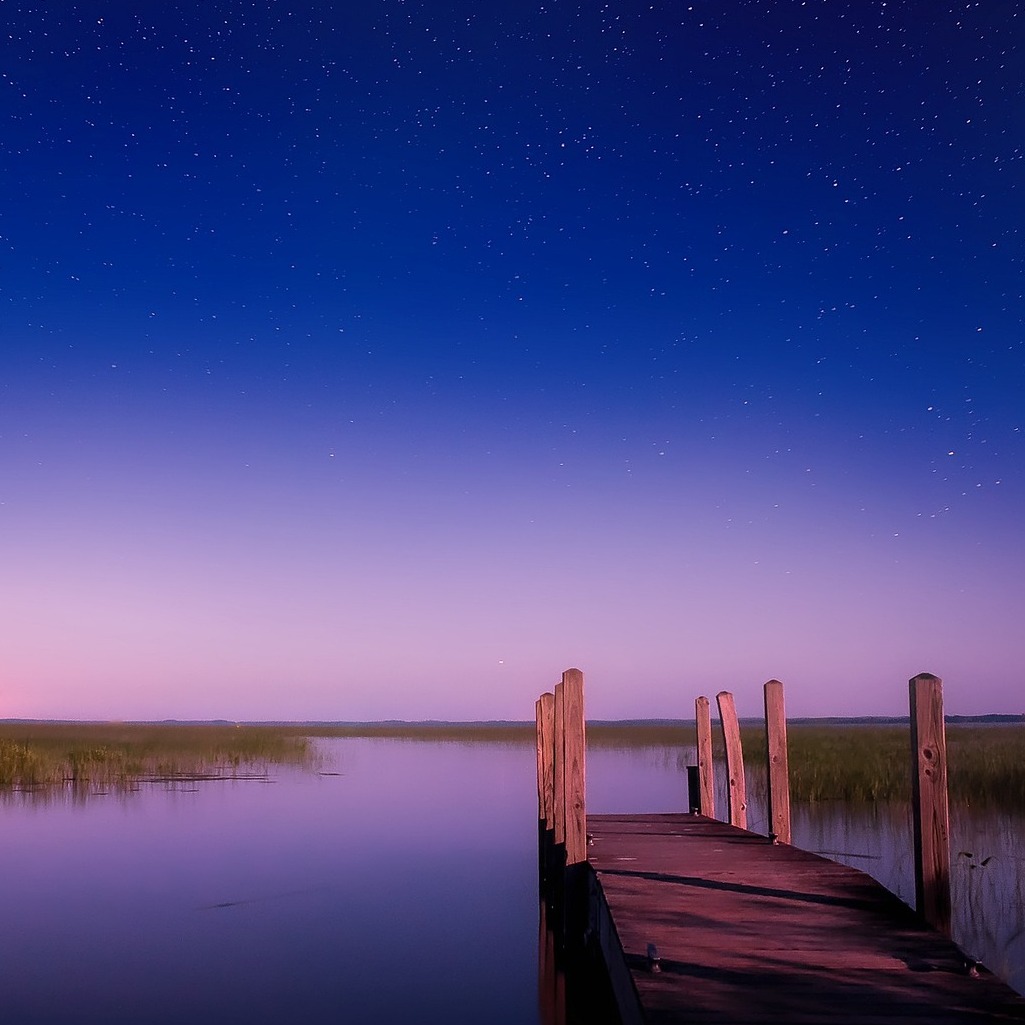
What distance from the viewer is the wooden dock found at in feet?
19.7

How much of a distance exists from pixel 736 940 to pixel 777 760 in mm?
4795

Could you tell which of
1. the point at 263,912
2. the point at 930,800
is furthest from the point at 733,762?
the point at 263,912

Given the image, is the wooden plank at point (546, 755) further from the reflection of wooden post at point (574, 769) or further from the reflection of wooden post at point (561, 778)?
the reflection of wooden post at point (574, 769)

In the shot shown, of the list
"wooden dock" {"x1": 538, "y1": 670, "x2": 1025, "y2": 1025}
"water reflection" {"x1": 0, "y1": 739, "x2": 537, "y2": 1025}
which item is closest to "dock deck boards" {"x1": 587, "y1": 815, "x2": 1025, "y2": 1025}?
"wooden dock" {"x1": 538, "y1": 670, "x2": 1025, "y2": 1025}

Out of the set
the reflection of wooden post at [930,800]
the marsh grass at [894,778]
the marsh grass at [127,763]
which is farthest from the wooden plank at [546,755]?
the marsh grass at [127,763]

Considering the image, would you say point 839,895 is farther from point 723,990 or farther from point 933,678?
point 723,990

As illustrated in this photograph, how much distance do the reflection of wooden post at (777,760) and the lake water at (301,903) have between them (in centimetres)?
245

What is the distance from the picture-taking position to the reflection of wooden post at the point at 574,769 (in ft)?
35.9

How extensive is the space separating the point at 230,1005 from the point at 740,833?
661cm

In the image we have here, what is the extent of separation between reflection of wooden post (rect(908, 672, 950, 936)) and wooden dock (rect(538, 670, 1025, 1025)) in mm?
278

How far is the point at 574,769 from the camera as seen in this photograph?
36.3 feet

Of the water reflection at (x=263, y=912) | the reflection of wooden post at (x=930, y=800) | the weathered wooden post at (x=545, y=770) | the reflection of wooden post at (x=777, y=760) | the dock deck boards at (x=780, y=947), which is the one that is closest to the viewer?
the dock deck boards at (x=780, y=947)

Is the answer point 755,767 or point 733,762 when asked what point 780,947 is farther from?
point 755,767

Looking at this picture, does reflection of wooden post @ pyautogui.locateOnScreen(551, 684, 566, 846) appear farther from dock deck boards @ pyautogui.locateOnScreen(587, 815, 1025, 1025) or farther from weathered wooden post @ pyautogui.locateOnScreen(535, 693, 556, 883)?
weathered wooden post @ pyautogui.locateOnScreen(535, 693, 556, 883)
